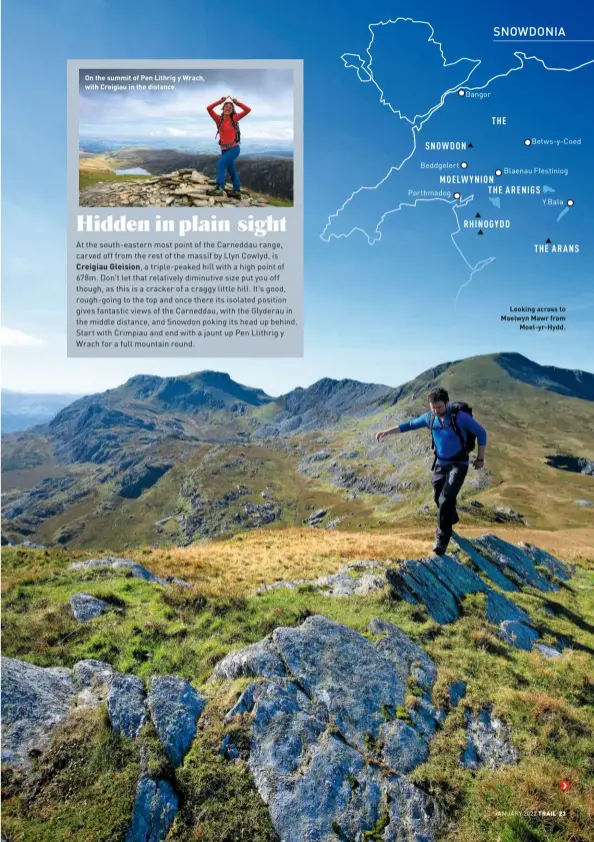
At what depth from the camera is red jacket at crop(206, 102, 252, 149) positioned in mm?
12203

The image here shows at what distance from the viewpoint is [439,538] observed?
47.1 feet

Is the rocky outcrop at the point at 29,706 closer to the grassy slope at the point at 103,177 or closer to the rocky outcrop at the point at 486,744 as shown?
the rocky outcrop at the point at 486,744

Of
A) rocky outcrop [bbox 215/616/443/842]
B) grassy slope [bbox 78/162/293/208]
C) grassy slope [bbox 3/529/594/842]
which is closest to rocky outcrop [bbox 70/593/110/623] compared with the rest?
grassy slope [bbox 3/529/594/842]

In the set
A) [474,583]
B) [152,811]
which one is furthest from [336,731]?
[474,583]

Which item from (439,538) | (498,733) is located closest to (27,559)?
(439,538)

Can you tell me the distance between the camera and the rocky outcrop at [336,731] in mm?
6762

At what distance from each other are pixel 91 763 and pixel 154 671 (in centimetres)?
236

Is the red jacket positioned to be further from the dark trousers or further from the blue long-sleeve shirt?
the blue long-sleeve shirt

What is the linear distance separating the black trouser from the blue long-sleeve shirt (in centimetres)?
21

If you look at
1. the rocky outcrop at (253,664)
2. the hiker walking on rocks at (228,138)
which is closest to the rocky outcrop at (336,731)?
the rocky outcrop at (253,664)

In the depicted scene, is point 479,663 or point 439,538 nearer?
point 479,663

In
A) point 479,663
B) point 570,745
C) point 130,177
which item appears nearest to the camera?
point 570,745

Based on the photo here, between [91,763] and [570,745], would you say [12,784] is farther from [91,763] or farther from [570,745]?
[570,745]

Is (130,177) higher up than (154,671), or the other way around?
(130,177)
